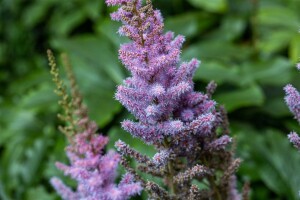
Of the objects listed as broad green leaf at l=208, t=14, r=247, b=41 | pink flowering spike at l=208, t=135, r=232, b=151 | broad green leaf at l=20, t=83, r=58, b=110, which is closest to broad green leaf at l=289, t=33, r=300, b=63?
broad green leaf at l=208, t=14, r=247, b=41

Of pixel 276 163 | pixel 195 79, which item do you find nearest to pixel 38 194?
pixel 276 163

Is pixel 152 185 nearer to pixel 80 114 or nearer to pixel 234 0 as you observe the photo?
pixel 80 114

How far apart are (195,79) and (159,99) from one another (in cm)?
286

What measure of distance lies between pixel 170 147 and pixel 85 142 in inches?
10.9

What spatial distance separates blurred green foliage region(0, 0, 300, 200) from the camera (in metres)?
3.34

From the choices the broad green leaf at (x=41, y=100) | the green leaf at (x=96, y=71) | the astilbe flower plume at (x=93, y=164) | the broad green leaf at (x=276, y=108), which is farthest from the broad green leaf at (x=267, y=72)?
the astilbe flower plume at (x=93, y=164)

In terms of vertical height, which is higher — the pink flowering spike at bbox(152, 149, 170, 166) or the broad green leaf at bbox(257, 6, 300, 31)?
the broad green leaf at bbox(257, 6, 300, 31)

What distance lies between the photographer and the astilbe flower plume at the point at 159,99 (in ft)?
5.46

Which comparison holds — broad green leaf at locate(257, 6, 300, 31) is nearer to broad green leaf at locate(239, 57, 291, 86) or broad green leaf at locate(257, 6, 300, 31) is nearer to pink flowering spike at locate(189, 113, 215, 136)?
broad green leaf at locate(239, 57, 291, 86)

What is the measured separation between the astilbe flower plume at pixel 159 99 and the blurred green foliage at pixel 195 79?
1331 mm

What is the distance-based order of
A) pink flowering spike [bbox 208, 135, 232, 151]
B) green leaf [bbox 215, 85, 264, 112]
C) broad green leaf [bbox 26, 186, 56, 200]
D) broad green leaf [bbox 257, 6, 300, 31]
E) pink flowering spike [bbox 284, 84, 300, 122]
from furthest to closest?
broad green leaf [bbox 257, 6, 300, 31]
green leaf [bbox 215, 85, 264, 112]
broad green leaf [bbox 26, 186, 56, 200]
pink flowering spike [bbox 208, 135, 232, 151]
pink flowering spike [bbox 284, 84, 300, 122]

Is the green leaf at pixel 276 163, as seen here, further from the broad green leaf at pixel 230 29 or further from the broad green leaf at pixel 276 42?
the broad green leaf at pixel 230 29

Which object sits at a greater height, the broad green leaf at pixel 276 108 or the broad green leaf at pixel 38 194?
the broad green leaf at pixel 276 108

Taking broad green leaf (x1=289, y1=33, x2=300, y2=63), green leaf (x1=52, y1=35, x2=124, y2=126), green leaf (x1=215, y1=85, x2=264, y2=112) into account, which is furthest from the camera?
broad green leaf (x1=289, y1=33, x2=300, y2=63)
